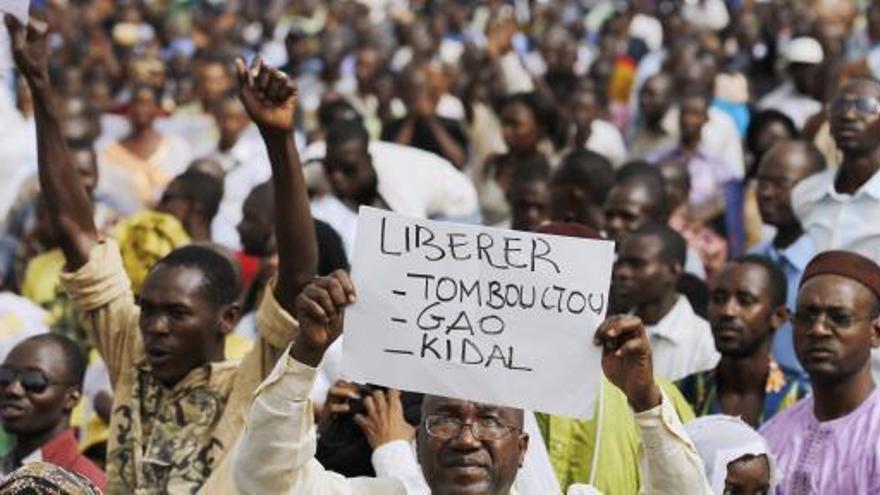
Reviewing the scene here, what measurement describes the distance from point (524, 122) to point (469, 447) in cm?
685

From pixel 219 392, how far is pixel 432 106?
7.18 m

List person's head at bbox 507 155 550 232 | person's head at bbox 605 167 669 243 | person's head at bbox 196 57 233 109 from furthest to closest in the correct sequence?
person's head at bbox 196 57 233 109 → person's head at bbox 507 155 550 232 → person's head at bbox 605 167 669 243

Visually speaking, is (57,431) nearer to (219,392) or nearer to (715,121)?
(219,392)

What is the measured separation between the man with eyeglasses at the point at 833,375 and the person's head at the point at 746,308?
0.93 metres

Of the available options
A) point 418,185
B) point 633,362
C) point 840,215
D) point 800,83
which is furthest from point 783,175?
point 633,362

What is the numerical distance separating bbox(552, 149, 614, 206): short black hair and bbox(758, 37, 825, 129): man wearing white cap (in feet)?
10.9

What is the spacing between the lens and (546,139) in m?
12.3

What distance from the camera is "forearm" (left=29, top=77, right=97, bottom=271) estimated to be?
21.9 ft

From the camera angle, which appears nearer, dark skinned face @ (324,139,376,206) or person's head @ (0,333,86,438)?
person's head @ (0,333,86,438)

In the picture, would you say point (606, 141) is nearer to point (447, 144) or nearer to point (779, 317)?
point (447, 144)

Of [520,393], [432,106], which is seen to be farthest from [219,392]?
[432,106]

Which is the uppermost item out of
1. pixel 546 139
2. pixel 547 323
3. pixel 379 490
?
pixel 546 139

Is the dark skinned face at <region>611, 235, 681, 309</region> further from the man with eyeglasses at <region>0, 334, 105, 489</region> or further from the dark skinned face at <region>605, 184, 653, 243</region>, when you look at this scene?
the man with eyeglasses at <region>0, 334, 105, 489</region>

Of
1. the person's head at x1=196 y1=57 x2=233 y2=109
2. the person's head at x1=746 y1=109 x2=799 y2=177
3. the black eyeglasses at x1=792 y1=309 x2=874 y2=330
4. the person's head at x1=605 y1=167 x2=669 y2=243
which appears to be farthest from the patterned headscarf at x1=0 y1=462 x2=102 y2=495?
the person's head at x1=196 y1=57 x2=233 y2=109
